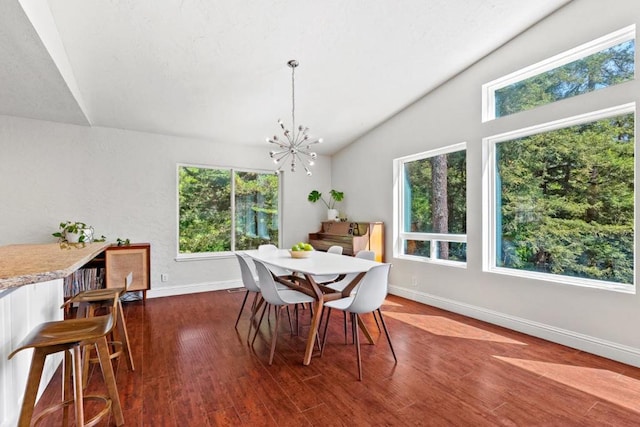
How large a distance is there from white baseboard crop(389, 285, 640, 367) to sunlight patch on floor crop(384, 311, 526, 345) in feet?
0.96

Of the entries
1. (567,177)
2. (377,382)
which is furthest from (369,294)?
(567,177)

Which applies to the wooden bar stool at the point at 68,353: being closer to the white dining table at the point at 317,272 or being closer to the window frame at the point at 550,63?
the white dining table at the point at 317,272

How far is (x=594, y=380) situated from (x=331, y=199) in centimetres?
463

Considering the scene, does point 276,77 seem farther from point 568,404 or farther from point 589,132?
point 568,404

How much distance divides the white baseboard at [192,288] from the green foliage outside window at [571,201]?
4.05 m

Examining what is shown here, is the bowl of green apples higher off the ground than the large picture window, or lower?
lower

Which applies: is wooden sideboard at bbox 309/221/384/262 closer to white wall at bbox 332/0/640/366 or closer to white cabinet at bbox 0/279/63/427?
white wall at bbox 332/0/640/366

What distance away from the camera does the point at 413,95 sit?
14.3 feet

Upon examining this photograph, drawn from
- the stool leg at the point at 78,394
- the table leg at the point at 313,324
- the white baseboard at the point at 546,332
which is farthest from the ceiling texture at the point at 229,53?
the white baseboard at the point at 546,332

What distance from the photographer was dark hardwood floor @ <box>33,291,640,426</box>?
6.31 feet

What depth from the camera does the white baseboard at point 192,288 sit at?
4.78 metres

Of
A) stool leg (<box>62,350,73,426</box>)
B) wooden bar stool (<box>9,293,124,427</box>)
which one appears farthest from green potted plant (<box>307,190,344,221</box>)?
stool leg (<box>62,350,73,426</box>)

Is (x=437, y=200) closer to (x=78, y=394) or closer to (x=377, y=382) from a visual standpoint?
(x=377, y=382)

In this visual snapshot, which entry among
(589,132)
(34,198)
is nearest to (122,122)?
(34,198)
